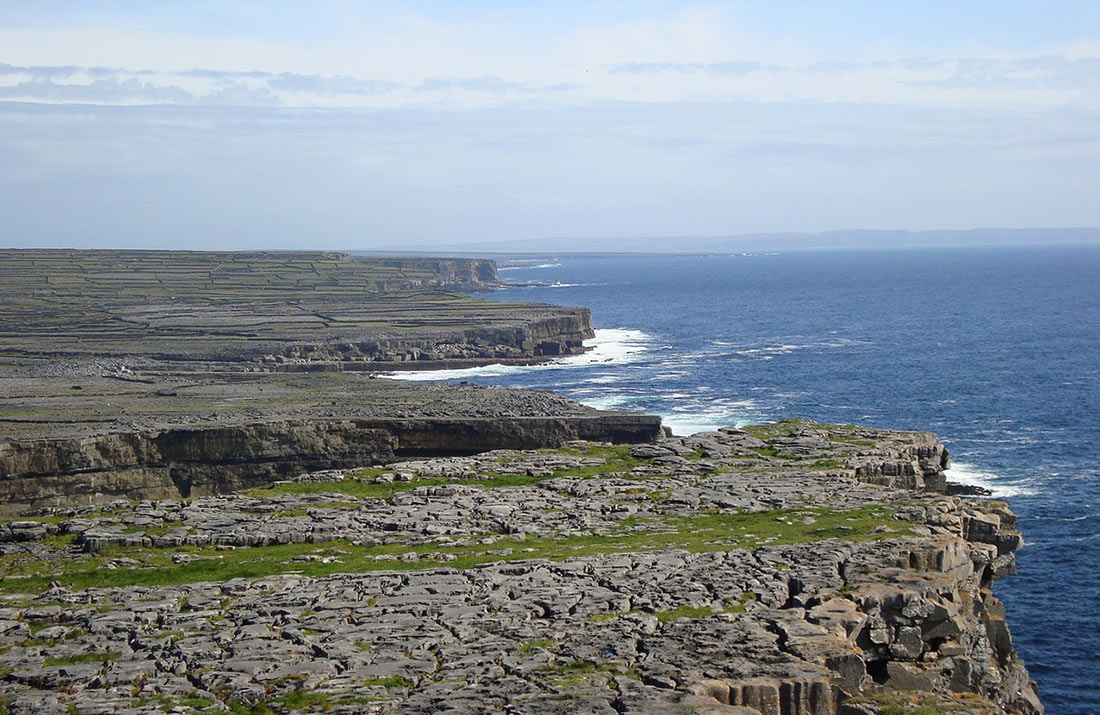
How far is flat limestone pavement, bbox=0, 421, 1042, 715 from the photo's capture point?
2889 cm

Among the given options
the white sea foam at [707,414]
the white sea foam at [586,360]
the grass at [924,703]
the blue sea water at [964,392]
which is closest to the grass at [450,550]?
the grass at [924,703]

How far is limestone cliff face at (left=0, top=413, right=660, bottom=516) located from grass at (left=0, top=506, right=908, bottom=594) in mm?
23439

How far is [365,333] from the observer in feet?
472

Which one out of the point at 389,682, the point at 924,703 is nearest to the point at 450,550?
the point at 389,682

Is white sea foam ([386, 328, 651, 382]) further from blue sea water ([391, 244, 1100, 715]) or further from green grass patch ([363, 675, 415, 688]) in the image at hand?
green grass patch ([363, 675, 415, 688])

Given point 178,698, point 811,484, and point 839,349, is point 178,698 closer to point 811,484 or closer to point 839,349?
point 811,484

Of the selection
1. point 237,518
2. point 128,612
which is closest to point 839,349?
point 237,518

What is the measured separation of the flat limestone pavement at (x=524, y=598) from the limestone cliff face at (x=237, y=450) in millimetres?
16072

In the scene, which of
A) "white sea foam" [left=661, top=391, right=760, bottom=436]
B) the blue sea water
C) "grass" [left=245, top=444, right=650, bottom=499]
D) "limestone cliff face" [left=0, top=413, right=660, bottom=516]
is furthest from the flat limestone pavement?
"white sea foam" [left=661, top=391, right=760, bottom=436]

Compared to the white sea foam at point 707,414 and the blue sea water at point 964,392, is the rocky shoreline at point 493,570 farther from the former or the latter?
the white sea foam at point 707,414

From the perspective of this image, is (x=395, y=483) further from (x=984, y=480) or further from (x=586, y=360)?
(x=586, y=360)

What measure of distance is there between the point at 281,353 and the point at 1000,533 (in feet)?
312

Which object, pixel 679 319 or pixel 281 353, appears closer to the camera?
pixel 281 353

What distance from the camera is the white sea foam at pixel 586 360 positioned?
125 meters
